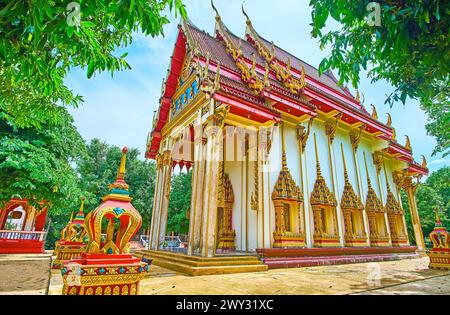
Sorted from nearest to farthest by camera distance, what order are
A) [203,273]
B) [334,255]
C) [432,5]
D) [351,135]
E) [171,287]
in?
1. [432,5]
2. [171,287]
3. [203,273]
4. [334,255]
5. [351,135]

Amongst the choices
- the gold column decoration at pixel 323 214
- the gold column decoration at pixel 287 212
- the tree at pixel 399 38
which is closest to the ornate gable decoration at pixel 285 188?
the gold column decoration at pixel 287 212

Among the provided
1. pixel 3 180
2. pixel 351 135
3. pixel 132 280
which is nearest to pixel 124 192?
pixel 132 280

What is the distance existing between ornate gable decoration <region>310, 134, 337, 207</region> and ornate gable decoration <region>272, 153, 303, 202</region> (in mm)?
812

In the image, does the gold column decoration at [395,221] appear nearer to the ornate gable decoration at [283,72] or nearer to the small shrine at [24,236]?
the ornate gable decoration at [283,72]

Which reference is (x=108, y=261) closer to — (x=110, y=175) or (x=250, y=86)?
(x=250, y=86)

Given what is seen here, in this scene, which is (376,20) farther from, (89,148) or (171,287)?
(89,148)

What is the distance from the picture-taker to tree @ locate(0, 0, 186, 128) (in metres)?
2.18

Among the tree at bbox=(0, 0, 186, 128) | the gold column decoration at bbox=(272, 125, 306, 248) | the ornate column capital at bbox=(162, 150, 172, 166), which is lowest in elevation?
the gold column decoration at bbox=(272, 125, 306, 248)

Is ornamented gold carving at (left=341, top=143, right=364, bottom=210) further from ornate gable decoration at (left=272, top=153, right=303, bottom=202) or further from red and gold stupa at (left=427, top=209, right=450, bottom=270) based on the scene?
red and gold stupa at (left=427, top=209, right=450, bottom=270)

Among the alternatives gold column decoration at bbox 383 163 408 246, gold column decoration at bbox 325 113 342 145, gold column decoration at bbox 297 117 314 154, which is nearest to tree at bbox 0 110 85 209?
gold column decoration at bbox 297 117 314 154

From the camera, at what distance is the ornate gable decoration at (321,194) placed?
9148 mm

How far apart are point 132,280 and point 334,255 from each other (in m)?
8.23

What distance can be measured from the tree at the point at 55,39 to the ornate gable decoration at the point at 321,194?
7.72 meters

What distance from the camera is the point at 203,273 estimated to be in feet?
18.6
